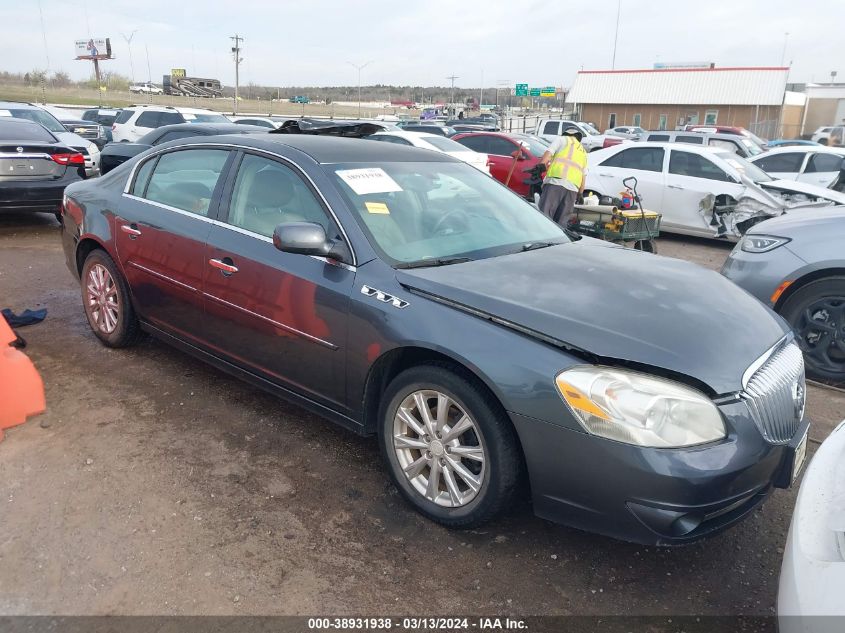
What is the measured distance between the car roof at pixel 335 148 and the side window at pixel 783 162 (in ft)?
38.1

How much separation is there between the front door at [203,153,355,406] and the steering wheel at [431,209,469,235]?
57 cm

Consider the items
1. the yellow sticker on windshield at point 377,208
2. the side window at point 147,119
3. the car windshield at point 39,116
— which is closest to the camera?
the yellow sticker on windshield at point 377,208

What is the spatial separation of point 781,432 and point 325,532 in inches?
75.3

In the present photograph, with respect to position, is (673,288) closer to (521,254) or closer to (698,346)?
(698,346)

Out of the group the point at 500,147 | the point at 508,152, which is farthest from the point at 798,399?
the point at 500,147

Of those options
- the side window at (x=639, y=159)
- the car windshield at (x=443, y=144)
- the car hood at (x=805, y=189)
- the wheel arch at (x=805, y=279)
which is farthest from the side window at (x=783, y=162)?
the wheel arch at (x=805, y=279)

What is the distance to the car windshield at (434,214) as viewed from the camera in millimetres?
3232

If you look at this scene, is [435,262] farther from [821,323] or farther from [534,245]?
[821,323]

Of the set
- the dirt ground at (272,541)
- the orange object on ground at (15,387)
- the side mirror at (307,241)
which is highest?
the side mirror at (307,241)

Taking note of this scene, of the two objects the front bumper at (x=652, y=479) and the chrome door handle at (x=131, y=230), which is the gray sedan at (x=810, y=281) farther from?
the chrome door handle at (x=131, y=230)

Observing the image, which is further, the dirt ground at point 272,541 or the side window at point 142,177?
the side window at point 142,177

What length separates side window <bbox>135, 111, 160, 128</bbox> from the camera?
15.8m

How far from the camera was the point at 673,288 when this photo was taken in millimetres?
2996

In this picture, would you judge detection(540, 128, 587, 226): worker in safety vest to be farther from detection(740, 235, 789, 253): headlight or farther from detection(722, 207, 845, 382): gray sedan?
detection(722, 207, 845, 382): gray sedan
